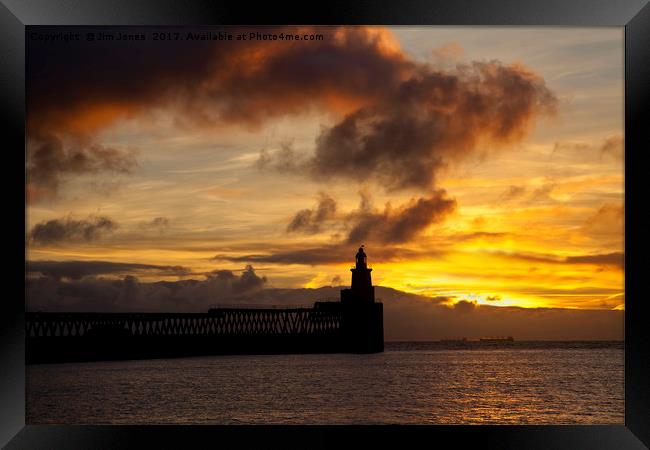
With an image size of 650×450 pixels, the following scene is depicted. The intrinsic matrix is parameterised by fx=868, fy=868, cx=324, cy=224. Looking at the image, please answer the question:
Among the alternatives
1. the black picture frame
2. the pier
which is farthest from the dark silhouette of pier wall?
the black picture frame

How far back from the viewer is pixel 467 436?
961cm

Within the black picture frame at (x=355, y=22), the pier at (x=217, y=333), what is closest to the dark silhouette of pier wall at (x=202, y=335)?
the pier at (x=217, y=333)

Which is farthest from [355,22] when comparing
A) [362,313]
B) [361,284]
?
[362,313]

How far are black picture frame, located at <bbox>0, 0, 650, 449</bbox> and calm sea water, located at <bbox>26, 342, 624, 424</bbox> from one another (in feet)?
50.0

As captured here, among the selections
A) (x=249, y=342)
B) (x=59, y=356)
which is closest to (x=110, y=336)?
(x=59, y=356)

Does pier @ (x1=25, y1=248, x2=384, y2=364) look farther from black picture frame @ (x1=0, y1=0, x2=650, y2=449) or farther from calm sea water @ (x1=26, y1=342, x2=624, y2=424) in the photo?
Result: black picture frame @ (x1=0, y1=0, x2=650, y2=449)

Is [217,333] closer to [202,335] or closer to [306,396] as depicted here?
[202,335]

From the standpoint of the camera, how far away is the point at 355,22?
31.6ft

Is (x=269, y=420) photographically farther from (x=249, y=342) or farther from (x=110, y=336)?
(x=249, y=342)

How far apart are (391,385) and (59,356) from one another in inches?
850

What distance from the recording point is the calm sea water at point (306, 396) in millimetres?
27094

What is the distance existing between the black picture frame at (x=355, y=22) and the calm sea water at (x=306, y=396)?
15235mm

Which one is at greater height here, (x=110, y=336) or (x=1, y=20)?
(x=1, y=20)

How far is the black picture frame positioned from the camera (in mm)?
9555
